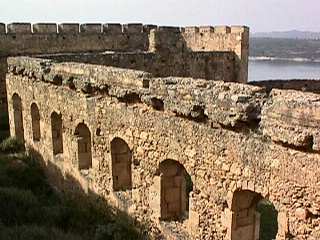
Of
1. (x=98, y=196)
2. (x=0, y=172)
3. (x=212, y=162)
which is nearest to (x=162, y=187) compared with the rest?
(x=212, y=162)

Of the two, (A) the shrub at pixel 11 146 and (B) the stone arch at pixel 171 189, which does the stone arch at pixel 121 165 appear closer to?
(B) the stone arch at pixel 171 189

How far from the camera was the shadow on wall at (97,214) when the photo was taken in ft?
24.4

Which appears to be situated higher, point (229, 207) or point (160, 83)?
point (160, 83)

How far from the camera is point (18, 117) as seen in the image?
12828mm

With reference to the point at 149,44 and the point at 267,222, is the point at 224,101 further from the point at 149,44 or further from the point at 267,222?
the point at 149,44

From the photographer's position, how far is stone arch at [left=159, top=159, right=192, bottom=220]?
7.05 meters

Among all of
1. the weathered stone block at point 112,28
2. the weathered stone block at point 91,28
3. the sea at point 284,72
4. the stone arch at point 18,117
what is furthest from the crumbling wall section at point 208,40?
the sea at point 284,72

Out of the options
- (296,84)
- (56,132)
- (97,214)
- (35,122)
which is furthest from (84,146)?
(296,84)

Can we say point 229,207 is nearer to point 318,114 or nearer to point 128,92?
point 318,114

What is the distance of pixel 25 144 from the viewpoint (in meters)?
12.3

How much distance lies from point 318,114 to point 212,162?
1.71m

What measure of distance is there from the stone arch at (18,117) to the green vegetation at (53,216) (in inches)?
103

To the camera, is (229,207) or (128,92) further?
(128,92)

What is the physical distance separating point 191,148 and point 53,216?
10.1ft
